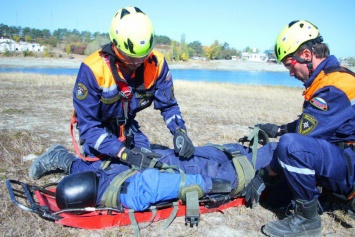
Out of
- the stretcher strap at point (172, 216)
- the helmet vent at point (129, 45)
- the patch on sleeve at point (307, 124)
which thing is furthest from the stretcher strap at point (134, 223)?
the patch on sleeve at point (307, 124)

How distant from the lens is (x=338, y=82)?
9.75 feet

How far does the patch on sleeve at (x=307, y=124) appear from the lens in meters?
2.97

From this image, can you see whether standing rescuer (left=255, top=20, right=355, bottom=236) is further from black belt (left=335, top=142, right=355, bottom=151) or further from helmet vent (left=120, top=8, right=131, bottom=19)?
helmet vent (left=120, top=8, right=131, bottom=19)

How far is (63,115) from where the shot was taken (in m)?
7.55

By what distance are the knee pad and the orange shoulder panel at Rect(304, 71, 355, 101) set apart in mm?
2415

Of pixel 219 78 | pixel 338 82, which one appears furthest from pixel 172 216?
pixel 219 78

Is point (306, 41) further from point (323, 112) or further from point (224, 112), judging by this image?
point (224, 112)

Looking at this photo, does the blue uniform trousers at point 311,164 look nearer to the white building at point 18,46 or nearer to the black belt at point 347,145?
the black belt at point 347,145

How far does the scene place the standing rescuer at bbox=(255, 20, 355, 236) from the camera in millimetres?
2877

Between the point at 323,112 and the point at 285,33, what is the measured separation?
1163mm

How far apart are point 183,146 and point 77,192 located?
1238 millimetres

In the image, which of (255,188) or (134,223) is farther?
(255,188)

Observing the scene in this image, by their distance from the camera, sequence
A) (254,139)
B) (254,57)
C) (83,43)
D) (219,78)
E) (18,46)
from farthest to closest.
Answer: (254,57) → (83,43) → (18,46) → (219,78) → (254,139)

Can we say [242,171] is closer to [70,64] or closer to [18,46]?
[70,64]
